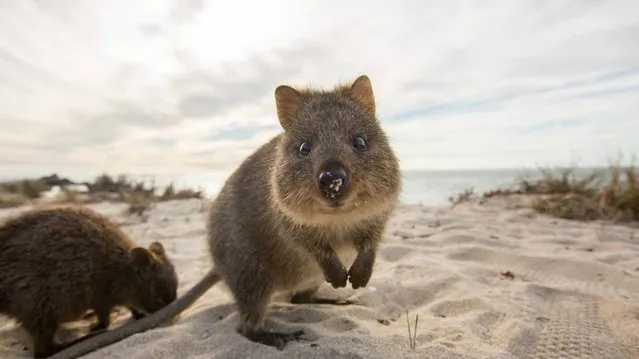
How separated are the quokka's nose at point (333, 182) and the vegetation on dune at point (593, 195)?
6137 millimetres

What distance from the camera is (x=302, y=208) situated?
9.01ft

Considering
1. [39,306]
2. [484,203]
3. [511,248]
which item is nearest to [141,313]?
[39,306]

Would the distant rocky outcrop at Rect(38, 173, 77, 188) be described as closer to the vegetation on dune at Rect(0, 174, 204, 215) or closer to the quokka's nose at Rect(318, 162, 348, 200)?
the vegetation on dune at Rect(0, 174, 204, 215)

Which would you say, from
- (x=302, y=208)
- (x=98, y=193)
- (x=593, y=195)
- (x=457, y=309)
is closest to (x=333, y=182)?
(x=302, y=208)

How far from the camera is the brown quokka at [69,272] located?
3264 mm

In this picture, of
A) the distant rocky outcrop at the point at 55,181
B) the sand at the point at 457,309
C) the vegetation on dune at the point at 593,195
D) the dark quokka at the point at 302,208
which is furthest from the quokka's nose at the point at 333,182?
the distant rocky outcrop at the point at 55,181

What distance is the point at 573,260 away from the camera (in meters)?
4.68

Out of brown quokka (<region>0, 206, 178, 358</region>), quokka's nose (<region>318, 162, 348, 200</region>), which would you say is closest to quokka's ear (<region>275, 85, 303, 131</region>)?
quokka's nose (<region>318, 162, 348, 200</region>)

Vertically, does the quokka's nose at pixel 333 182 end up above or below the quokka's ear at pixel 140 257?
above

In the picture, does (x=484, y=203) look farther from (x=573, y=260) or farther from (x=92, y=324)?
(x=92, y=324)

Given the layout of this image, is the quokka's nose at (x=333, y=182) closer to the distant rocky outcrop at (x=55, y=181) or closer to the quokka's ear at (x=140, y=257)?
the quokka's ear at (x=140, y=257)

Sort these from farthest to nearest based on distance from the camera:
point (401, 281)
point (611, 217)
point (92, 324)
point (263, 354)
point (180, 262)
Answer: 1. point (611, 217)
2. point (180, 262)
3. point (401, 281)
4. point (92, 324)
5. point (263, 354)

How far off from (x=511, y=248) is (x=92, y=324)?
4.40 metres

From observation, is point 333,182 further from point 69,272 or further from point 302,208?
point 69,272
